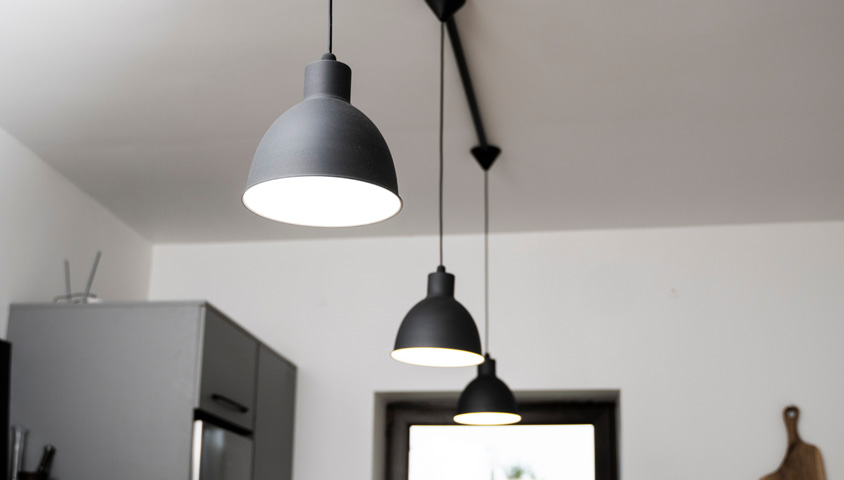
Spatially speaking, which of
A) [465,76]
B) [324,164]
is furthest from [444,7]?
[324,164]

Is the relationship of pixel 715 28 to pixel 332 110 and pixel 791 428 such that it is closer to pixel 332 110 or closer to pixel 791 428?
pixel 332 110

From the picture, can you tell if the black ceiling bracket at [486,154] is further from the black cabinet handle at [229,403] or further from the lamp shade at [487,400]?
the black cabinet handle at [229,403]

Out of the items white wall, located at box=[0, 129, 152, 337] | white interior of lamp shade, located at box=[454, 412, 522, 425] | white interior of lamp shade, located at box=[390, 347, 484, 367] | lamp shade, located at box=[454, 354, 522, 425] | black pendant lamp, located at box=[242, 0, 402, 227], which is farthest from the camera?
white wall, located at box=[0, 129, 152, 337]

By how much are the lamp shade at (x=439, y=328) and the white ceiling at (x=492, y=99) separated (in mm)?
721

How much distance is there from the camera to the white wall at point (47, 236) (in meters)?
3.36

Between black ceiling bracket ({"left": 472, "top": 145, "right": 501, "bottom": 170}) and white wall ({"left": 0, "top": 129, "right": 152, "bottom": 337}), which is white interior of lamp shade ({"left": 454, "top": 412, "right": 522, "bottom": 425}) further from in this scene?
white wall ({"left": 0, "top": 129, "right": 152, "bottom": 337})

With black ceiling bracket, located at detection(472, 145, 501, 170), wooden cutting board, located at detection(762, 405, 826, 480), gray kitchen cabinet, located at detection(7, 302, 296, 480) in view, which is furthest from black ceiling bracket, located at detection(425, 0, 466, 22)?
wooden cutting board, located at detection(762, 405, 826, 480)

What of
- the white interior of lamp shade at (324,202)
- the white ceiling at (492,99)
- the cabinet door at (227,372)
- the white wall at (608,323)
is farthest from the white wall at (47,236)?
the white interior of lamp shade at (324,202)

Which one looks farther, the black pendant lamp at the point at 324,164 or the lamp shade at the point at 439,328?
the lamp shade at the point at 439,328

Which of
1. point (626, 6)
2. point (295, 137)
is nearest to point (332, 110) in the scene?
point (295, 137)

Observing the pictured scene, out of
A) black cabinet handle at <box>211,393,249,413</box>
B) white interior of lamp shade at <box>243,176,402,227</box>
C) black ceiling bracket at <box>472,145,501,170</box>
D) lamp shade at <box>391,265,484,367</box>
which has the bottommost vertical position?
black cabinet handle at <box>211,393,249,413</box>

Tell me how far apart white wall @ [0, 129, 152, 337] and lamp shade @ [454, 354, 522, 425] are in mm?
1660

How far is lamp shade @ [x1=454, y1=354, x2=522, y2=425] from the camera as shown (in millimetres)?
3092

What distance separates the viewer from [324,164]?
1474 mm
